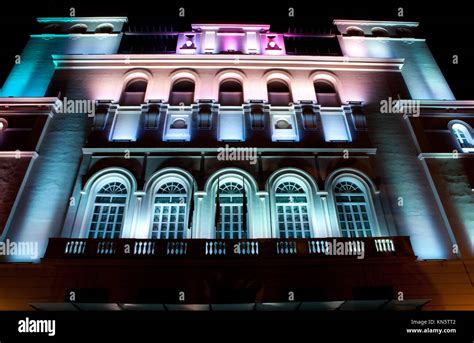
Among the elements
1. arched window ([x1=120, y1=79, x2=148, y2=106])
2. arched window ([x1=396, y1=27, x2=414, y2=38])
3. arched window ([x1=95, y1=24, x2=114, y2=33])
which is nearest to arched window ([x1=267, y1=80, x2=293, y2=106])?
arched window ([x1=120, y1=79, x2=148, y2=106])

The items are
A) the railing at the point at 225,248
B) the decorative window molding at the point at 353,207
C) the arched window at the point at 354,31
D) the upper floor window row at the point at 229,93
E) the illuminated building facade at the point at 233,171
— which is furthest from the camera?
the arched window at the point at 354,31

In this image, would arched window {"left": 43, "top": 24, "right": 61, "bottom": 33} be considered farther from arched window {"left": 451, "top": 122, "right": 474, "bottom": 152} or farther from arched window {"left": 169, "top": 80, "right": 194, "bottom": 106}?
arched window {"left": 451, "top": 122, "right": 474, "bottom": 152}

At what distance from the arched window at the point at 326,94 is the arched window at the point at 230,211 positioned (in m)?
7.89

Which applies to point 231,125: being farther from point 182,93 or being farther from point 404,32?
point 404,32

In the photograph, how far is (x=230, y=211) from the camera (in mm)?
18875

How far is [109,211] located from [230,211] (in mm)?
5706

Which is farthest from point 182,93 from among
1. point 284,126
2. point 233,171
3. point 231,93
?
point 233,171

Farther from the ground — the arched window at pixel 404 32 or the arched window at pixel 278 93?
the arched window at pixel 404 32

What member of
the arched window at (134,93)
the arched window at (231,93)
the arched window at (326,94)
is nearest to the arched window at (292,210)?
the arched window at (231,93)

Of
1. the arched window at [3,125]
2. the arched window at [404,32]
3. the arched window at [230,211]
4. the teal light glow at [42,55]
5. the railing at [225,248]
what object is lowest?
the railing at [225,248]

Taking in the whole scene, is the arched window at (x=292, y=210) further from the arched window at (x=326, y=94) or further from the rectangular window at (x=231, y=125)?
the arched window at (x=326, y=94)

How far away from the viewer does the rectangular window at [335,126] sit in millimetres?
21625

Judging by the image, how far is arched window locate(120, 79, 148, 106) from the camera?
23.0 meters

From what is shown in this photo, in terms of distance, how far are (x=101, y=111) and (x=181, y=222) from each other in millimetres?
8095
